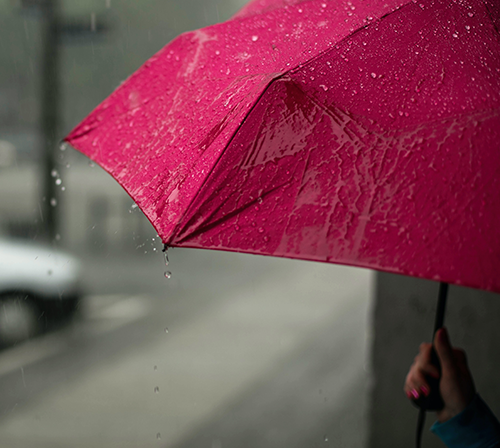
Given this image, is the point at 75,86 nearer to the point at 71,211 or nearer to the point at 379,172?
the point at 71,211

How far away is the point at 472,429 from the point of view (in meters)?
1.32

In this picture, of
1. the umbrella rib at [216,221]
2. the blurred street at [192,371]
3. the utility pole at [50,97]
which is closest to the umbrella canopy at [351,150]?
the umbrella rib at [216,221]

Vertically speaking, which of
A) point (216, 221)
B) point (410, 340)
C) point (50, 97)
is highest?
point (50, 97)

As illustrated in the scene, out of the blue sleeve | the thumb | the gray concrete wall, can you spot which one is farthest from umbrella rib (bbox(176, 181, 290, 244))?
the gray concrete wall

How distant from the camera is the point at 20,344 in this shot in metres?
4.98

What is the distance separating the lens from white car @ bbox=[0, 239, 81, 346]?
486cm

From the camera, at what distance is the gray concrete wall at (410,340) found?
2.40m

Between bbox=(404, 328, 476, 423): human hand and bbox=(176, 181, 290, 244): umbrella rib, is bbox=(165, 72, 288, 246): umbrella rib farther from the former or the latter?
bbox=(404, 328, 476, 423): human hand

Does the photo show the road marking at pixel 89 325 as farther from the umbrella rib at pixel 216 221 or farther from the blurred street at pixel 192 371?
the umbrella rib at pixel 216 221

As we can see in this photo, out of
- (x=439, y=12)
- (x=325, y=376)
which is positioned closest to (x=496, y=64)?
(x=439, y=12)

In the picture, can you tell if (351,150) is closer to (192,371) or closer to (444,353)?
(444,353)

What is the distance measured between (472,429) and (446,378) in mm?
140

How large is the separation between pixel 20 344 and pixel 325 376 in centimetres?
308

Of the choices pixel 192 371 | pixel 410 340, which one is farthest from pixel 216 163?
pixel 192 371
